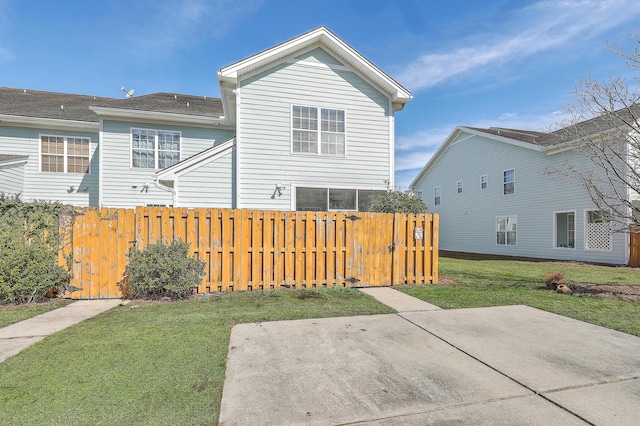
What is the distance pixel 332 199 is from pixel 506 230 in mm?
13378

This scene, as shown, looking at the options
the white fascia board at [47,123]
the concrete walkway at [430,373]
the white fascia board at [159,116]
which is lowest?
the concrete walkway at [430,373]

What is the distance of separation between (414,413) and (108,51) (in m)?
14.2

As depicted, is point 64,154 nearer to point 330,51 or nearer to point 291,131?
point 291,131

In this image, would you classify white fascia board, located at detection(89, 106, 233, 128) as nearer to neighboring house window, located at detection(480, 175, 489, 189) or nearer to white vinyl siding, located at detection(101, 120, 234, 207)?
white vinyl siding, located at detection(101, 120, 234, 207)

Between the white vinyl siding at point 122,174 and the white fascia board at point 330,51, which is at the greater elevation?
the white fascia board at point 330,51

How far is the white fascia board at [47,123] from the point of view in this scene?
1151 cm

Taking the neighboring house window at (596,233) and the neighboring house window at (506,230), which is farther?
the neighboring house window at (506,230)

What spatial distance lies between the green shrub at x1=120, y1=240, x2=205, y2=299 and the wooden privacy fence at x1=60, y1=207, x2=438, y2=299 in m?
0.35

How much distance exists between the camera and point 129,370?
284cm

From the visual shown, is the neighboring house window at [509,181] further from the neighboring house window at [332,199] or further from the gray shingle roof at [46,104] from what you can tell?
the gray shingle roof at [46,104]

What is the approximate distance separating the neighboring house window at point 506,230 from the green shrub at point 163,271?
17.9 meters

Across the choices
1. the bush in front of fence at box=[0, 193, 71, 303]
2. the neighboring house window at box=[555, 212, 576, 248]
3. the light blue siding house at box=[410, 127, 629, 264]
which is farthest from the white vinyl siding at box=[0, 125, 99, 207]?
the neighboring house window at box=[555, 212, 576, 248]

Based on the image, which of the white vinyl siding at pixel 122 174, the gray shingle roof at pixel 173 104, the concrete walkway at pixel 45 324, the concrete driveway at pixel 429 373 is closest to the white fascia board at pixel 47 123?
the gray shingle roof at pixel 173 104

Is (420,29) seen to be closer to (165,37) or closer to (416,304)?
(165,37)
